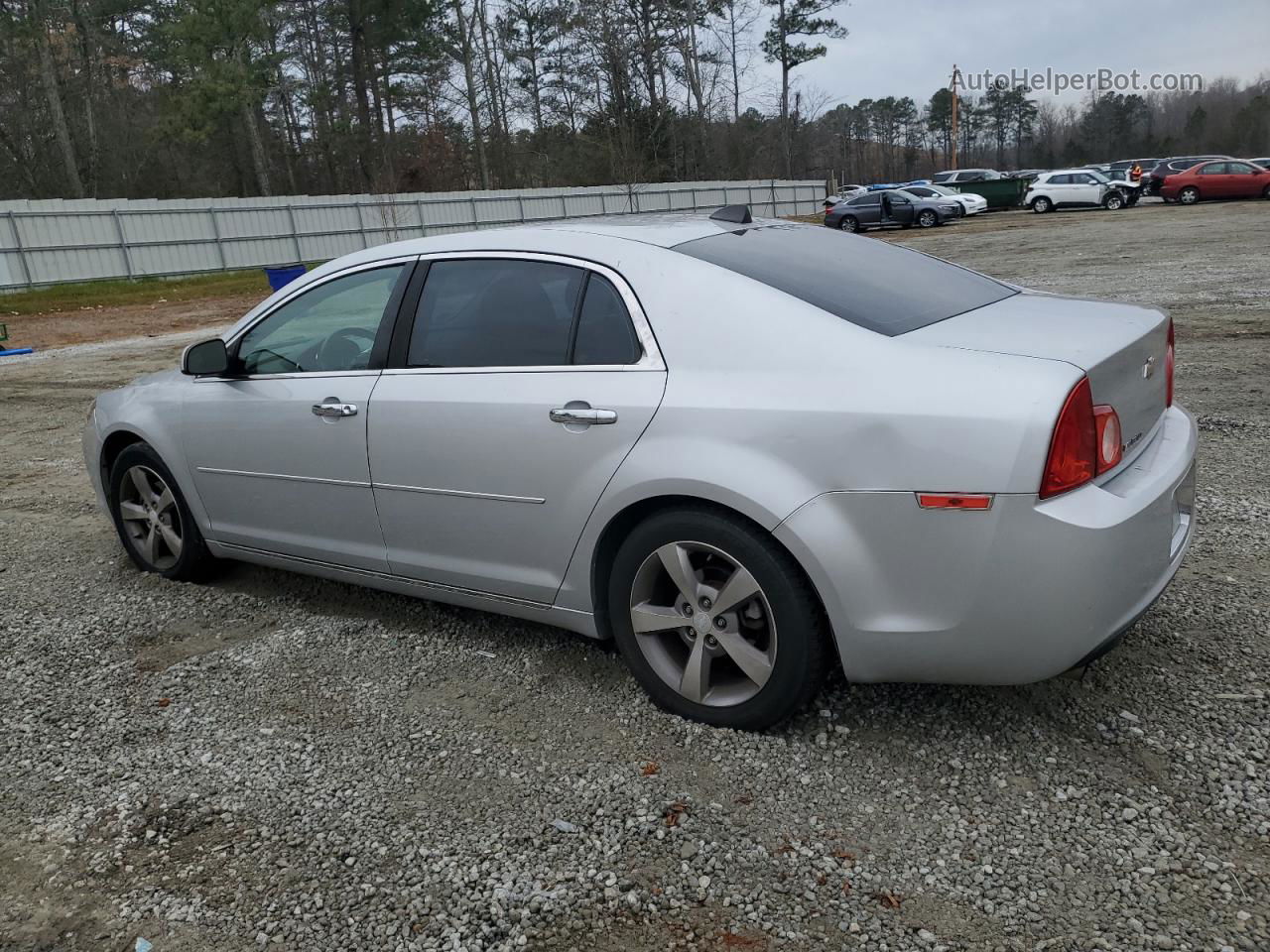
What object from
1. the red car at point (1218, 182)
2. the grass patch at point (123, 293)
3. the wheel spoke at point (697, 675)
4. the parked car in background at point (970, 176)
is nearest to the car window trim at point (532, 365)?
the wheel spoke at point (697, 675)

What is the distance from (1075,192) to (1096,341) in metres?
37.9

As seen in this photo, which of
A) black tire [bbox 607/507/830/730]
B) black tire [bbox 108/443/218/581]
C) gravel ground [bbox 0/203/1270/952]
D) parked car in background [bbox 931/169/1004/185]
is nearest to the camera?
gravel ground [bbox 0/203/1270/952]

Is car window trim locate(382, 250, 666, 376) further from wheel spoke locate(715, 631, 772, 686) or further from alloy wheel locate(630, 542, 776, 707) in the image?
wheel spoke locate(715, 631, 772, 686)

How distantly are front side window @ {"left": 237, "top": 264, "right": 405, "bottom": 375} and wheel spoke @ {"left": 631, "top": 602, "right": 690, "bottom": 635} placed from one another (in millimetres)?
1490

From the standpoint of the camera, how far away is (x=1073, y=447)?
8.42ft

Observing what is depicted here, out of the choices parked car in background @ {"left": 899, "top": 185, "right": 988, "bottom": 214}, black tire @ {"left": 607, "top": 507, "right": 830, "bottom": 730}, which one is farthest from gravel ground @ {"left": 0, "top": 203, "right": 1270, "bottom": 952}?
parked car in background @ {"left": 899, "top": 185, "right": 988, "bottom": 214}

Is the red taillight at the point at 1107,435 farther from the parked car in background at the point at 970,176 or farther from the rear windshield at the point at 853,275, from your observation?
the parked car in background at the point at 970,176

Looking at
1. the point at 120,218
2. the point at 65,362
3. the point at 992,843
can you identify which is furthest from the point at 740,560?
the point at 120,218

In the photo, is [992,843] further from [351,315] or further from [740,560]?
[351,315]

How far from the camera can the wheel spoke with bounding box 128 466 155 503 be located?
485cm

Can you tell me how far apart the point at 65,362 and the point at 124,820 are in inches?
549

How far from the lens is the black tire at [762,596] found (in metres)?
2.87

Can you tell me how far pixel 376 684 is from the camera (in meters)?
3.70

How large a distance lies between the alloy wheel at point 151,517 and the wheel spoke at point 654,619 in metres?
2.61
